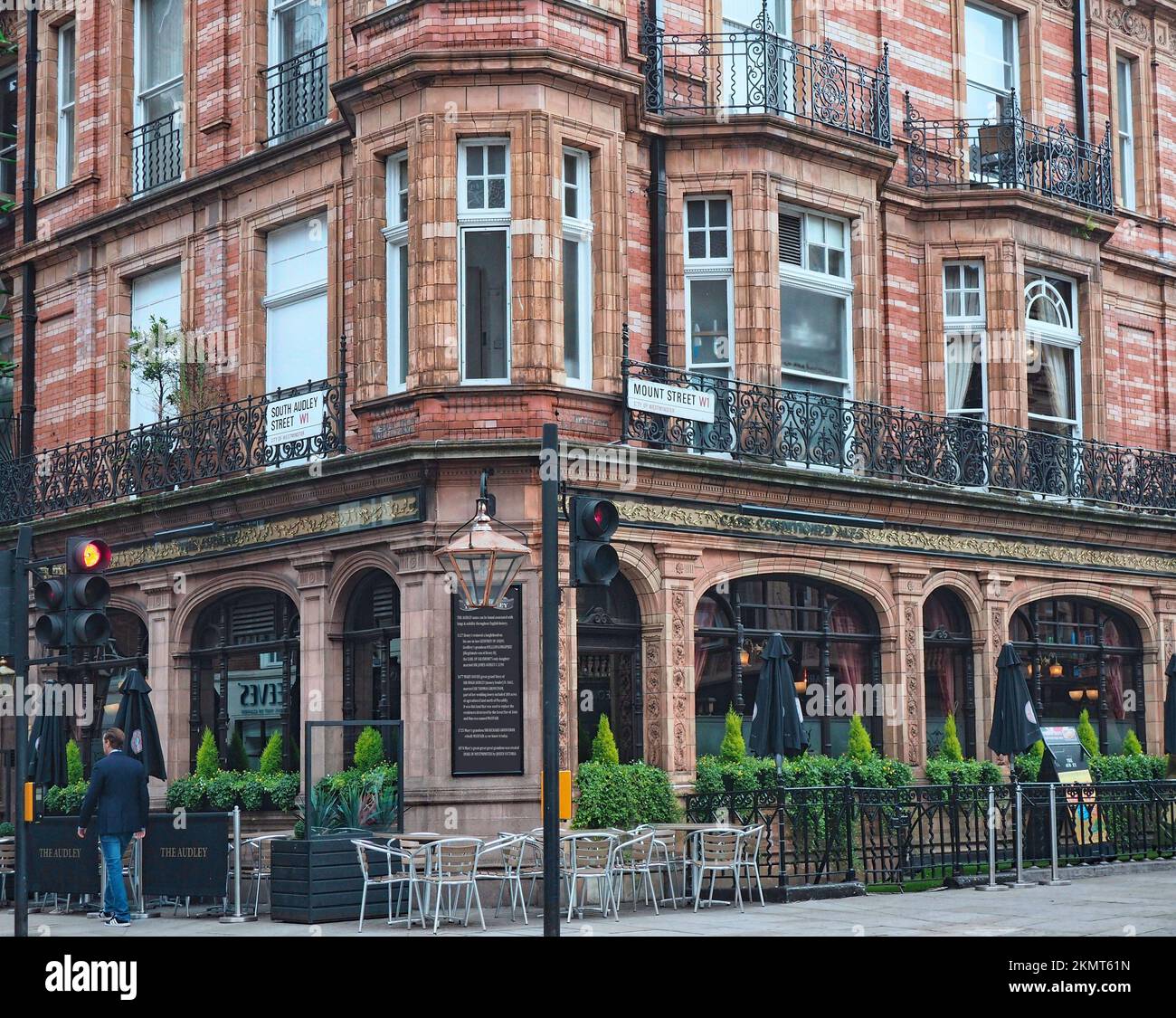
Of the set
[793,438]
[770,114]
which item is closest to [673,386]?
[793,438]

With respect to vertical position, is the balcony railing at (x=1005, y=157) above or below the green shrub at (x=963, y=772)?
above

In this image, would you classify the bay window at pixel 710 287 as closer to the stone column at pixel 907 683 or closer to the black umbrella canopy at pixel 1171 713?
the stone column at pixel 907 683

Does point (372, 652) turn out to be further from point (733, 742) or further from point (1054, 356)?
point (1054, 356)

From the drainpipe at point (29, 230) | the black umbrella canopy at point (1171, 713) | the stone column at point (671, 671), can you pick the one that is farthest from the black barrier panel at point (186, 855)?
the black umbrella canopy at point (1171, 713)

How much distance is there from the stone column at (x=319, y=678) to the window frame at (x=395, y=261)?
7.62 ft

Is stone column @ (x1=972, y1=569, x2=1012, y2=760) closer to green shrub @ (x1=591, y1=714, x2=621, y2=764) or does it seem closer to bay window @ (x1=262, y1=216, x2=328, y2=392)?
green shrub @ (x1=591, y1=714, x2=621, y2=764)

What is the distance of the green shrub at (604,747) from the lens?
20.9m

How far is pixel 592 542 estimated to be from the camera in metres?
A: 14.4

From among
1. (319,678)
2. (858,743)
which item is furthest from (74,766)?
(858,743)

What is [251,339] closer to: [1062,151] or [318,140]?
[318,140]

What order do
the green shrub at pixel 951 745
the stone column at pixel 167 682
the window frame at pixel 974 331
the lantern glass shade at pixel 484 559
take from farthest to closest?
1. the window frame at pixel 974 331
2. the green shrub at pixel 951 745
3. the stone column at pixel 167 682
4. the lantern glass shade at pixel 484 559

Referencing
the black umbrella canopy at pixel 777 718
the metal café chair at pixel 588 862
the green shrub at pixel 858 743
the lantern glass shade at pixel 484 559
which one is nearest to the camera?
the lantern glass shade at pixel 484 559

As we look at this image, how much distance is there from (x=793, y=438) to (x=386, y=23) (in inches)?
267

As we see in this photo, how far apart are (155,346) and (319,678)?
598 cm
